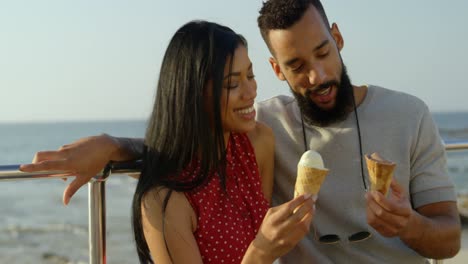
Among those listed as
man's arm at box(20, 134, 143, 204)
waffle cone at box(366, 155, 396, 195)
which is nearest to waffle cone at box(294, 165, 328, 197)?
waffle cone at box(366, 155, 396, 195)

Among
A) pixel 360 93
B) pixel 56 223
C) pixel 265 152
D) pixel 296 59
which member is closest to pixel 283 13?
pixel 296 59

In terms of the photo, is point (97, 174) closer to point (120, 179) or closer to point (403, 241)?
point (403, 241)

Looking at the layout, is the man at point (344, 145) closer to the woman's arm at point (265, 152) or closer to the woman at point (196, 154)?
the woman's arm at point (265, 152)

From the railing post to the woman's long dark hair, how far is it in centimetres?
16

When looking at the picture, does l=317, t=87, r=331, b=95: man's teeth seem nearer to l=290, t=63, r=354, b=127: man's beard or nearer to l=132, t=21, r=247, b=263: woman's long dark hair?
l=290, t=63, r=354, b=127: man's beard

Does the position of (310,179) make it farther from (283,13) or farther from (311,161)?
(283,13)

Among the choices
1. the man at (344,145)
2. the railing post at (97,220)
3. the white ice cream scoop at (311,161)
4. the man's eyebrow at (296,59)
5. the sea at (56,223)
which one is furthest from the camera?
the sea at (56,223)

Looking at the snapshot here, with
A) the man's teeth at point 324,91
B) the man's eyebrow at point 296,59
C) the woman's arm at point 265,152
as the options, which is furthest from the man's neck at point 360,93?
the woman's arm at point 265,152

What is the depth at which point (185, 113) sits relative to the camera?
2.63 metres

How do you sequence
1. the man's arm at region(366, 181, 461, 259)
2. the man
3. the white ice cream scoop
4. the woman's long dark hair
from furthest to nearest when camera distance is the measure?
the man → the woman's long dark hair → the white ice cream scoop → the man's arm at region(366, 181, 461, 259)

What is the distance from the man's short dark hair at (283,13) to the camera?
3035mm

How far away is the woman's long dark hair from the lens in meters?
2.61

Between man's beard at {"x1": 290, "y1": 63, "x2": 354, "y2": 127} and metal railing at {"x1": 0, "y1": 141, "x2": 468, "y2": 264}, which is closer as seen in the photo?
metal railing at {"x1": 0, "y1": 141, "x2": 468, "y2": 264}

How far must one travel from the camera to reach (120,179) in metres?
22.2
